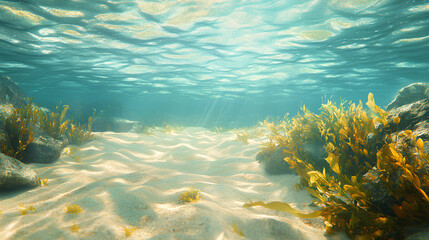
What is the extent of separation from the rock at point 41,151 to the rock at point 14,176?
1.39 metres

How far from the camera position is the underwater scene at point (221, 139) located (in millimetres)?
2080

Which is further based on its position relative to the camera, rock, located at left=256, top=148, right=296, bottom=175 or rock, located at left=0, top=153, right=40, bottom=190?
rock, located at left=256, top=148, right=296, bottom=175

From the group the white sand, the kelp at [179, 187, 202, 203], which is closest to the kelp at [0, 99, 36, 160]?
the white sand

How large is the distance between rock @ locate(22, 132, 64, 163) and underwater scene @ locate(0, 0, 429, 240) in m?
0.03

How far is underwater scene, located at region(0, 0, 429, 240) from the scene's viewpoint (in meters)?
2.08

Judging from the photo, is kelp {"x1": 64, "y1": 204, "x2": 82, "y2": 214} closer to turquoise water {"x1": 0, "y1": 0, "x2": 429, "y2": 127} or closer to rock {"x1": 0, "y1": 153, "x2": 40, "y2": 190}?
rock {"x1": 0, "y1": 153, "x2": 40, "y2": 190}

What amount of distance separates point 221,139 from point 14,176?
7617mm

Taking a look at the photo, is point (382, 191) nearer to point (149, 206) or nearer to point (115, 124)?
point (149, 206)

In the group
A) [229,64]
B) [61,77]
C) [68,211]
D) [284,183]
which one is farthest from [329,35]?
[61,77]

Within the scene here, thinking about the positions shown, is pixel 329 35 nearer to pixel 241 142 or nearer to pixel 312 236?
pixel 241 142

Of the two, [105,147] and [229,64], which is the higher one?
[229,64]

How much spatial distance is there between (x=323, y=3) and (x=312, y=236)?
8314 mm

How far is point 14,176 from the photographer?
3.25m

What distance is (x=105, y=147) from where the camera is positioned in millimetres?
6750
